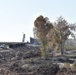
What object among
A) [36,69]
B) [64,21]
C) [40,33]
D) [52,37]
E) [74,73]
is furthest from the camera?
[64,21]

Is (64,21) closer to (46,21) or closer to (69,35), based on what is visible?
(69,35)

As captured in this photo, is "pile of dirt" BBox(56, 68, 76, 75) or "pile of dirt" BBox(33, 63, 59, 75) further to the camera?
"pile of dirt" BBox(33, 63, 59, 75)

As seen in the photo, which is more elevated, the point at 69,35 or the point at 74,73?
the point at 69,35

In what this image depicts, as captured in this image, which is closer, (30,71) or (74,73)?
(74,73)

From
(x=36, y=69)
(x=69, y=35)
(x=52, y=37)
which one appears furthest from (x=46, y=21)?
(x=36, y=69)

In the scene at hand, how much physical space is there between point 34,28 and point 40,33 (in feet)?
4.01

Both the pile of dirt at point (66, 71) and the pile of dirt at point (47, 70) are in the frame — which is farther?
the pile of dirt at point (47, 70)

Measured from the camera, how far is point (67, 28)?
2223 inches

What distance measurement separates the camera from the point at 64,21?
189 feet

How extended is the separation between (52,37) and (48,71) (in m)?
26.4

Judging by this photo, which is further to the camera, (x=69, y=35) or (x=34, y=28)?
(x=69, y=35)

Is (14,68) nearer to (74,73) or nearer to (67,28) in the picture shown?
(74,73)

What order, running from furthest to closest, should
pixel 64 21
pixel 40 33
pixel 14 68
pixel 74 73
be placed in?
pixel 64 21 < pixel 40 33 < pixel 14 68 < pixel 74 73

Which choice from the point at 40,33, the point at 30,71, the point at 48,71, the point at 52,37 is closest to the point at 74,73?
the point at 48,71
